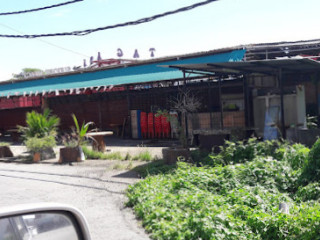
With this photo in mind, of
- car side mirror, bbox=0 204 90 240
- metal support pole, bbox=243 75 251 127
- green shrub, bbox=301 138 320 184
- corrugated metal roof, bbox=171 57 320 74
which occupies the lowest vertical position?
green shrub, bbox=301 138 320 184

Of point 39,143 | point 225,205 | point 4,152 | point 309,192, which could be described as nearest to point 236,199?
point 225,205

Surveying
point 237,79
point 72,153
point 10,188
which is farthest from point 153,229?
point 237,79

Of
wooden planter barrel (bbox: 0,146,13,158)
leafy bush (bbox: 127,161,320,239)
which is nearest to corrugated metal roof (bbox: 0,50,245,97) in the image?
wooden planter barrel (bbox: 0,146,13,158)

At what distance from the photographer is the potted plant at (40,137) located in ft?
47.7

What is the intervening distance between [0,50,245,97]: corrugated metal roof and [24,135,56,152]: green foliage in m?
5.06

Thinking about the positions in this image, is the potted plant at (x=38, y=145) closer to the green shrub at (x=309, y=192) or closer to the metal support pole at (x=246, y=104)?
the metal support pole at (x=246, y=104)

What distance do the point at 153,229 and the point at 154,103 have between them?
14.8 m

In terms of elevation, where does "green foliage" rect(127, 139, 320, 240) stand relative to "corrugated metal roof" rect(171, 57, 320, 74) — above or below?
below

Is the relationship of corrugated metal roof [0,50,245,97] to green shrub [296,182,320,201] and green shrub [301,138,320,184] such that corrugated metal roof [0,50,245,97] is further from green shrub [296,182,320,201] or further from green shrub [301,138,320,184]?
green shrub [296,182,320,201]

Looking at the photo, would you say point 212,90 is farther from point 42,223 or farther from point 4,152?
point 42,223

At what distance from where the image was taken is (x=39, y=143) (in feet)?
47.4

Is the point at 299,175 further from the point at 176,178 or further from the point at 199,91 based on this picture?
the point at 199,91

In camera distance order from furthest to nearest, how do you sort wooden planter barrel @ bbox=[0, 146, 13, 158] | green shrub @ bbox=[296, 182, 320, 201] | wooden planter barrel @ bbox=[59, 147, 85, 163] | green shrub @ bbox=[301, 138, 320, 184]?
A: wooden planter barrel @ bbox=[0, 146, 13, 158], wooden planter barrel @ bbox=[59, 147, 85, 163], green shrub @ bbox=[301, 138, 320, 184], green shrub @ bbox=[296, 182, 320, 201]

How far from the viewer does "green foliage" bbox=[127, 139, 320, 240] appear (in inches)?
206
